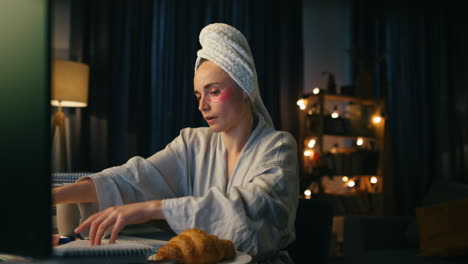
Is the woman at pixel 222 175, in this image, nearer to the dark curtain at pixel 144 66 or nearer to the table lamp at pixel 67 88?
the table lamp at pixel 67 88

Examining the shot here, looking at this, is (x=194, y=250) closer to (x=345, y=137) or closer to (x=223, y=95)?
(x=223, y=95)

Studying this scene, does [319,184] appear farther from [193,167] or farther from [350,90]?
[193,167]

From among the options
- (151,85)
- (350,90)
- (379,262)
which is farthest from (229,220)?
(350,90)

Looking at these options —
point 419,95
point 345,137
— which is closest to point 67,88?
point 345,137

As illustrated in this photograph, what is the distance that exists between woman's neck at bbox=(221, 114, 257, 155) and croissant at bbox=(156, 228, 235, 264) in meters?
0.54

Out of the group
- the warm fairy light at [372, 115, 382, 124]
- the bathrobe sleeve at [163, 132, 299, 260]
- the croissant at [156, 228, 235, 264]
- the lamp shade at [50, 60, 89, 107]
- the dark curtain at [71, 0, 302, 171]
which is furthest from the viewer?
the warm fairy light at [372, 115, 382, 124]

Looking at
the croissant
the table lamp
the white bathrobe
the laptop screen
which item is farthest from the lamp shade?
the laptop screen

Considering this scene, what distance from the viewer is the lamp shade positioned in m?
3.12

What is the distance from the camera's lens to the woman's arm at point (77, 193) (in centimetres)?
109

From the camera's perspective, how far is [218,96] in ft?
4.11

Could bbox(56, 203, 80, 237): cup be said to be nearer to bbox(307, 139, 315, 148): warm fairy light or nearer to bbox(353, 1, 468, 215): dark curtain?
bbox(307, 139, 315, 148): warm fairy light

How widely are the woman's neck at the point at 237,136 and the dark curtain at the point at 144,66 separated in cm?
262

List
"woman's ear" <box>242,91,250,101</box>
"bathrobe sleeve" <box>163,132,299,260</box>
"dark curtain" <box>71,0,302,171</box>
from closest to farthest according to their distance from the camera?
"bathrobe sleeve" <box>163,132,299,260</box>
"woman's ear" <box>242,91,250,101</box>
"dark curtain" <box>71,0,302,171</box>

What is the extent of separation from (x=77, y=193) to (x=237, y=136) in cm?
44
